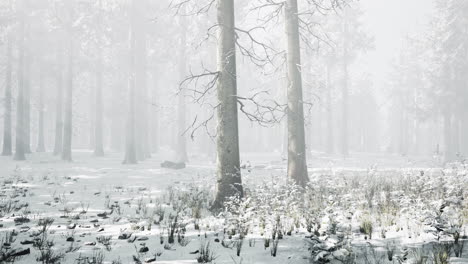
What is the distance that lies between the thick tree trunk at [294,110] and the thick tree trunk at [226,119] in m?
2.73

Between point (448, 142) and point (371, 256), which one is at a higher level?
point (448, 142)

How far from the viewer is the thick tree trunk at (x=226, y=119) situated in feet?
20.9

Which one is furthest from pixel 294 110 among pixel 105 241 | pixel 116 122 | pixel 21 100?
pixel 116 122

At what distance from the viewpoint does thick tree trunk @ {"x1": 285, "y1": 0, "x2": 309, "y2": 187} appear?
341 inches

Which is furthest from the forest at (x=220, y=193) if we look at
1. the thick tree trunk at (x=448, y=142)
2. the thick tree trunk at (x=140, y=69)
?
the thick tree trunk at (x=448, y=142)

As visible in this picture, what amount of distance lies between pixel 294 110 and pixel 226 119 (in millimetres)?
3066

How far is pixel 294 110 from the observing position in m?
8.85

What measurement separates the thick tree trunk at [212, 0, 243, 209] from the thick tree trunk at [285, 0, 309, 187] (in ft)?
8.94

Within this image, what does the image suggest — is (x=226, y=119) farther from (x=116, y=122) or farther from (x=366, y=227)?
(x=116, y=122)

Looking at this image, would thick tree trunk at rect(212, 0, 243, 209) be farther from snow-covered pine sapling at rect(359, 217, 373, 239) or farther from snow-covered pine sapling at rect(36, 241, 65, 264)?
Result: snow-covered pine sapling at rect(36, 241, 65, 264)

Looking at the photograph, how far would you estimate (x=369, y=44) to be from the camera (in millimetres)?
29094

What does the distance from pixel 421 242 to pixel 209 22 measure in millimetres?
19971

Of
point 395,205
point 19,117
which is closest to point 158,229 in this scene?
point 395,205

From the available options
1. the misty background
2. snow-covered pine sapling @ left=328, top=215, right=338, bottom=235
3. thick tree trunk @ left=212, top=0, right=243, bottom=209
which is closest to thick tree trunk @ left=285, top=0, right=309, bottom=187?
thick tree trunk @ left=212, top=0, right=243, bottom=209
